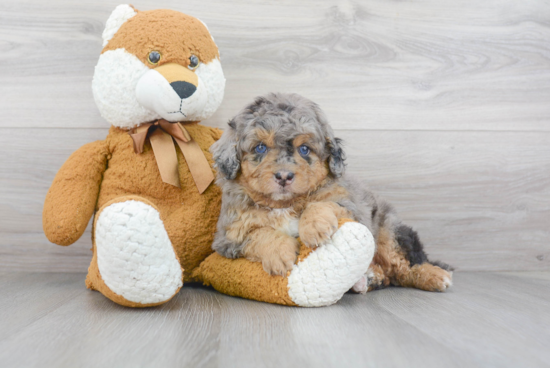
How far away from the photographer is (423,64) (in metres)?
2.30

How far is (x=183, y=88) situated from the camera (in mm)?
1623

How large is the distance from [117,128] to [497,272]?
2.09m

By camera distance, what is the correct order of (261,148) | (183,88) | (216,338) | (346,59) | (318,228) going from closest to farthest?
(216,338)
(318,228)
(261,148)
(183,88)
(346,59)

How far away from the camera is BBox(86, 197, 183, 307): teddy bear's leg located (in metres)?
1.29

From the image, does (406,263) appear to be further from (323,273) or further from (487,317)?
(323,273)

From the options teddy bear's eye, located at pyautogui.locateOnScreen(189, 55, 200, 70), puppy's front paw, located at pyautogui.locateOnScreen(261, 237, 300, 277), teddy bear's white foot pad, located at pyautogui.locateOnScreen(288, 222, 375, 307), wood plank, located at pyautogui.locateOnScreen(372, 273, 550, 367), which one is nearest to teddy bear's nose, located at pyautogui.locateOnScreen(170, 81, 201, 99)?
teddy bear's eye, located at pyautogui.locateOnScreen(189, 55, 200, 70)

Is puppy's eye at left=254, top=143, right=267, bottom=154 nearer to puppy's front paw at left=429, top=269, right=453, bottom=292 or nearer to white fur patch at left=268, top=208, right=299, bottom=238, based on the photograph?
white fur patch at left=268, top=208, right=299, bottom=238

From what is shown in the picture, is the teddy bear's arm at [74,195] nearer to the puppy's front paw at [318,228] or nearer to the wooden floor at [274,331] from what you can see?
the wooden floor at [274,331]

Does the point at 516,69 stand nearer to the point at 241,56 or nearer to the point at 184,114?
the point at 241,56

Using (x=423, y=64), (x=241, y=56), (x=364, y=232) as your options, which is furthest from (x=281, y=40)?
(x=364, y=232)

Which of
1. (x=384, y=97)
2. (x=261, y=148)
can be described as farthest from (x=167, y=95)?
(x=384, y=97)

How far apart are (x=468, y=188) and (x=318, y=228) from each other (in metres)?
1.31

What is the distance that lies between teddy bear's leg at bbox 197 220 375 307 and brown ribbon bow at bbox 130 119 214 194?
0.49m

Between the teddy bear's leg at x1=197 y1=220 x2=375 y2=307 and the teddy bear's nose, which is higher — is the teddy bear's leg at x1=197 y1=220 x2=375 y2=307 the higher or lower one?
the lower one
